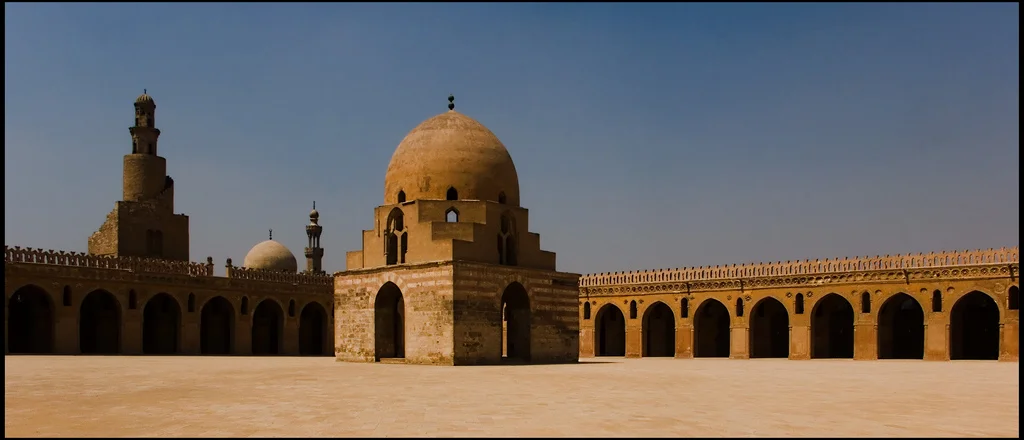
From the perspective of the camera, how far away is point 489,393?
44.0 ft

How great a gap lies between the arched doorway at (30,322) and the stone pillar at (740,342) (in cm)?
2314

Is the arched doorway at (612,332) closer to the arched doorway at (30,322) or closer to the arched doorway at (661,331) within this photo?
the arched doorway at (661,331)

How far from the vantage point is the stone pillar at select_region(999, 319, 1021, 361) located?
28234 millimetres

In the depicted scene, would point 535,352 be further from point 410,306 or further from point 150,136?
point 150,136

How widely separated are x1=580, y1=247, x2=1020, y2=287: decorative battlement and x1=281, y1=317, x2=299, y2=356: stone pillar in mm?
11833

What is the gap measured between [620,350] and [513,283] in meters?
16.2

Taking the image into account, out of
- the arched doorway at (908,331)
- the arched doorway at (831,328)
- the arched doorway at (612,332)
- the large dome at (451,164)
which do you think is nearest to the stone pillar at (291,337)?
the arched doorway at (612,332)

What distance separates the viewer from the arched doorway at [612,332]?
40088mm

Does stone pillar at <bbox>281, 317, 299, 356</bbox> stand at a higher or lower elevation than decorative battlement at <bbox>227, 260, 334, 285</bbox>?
lower

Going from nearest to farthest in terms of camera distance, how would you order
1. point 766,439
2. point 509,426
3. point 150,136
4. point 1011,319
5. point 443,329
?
point 766,439, point 509,426, point 443,329, point 1011,319, point 150,136

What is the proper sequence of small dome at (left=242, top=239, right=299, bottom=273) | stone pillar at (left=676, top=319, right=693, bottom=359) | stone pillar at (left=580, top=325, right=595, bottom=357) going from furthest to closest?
small dome at (left=242, top=239, right=299, bottom=273)
stone pillar at (left=580, top=325, right=595, bottom=357)
stone pillar at (left=676, top=319, right=693, bottom=359)

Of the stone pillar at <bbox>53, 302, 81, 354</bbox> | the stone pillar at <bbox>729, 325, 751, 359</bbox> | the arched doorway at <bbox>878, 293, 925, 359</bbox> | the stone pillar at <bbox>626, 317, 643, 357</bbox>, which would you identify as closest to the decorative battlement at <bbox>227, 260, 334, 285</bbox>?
the stone pillar at <bbox>53, 302, 81, 354</bbox>

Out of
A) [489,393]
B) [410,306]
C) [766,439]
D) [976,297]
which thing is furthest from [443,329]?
[976,297]

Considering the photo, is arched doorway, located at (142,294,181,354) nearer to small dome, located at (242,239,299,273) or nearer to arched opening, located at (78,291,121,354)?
arched opening, located at (78,291,121,354)
